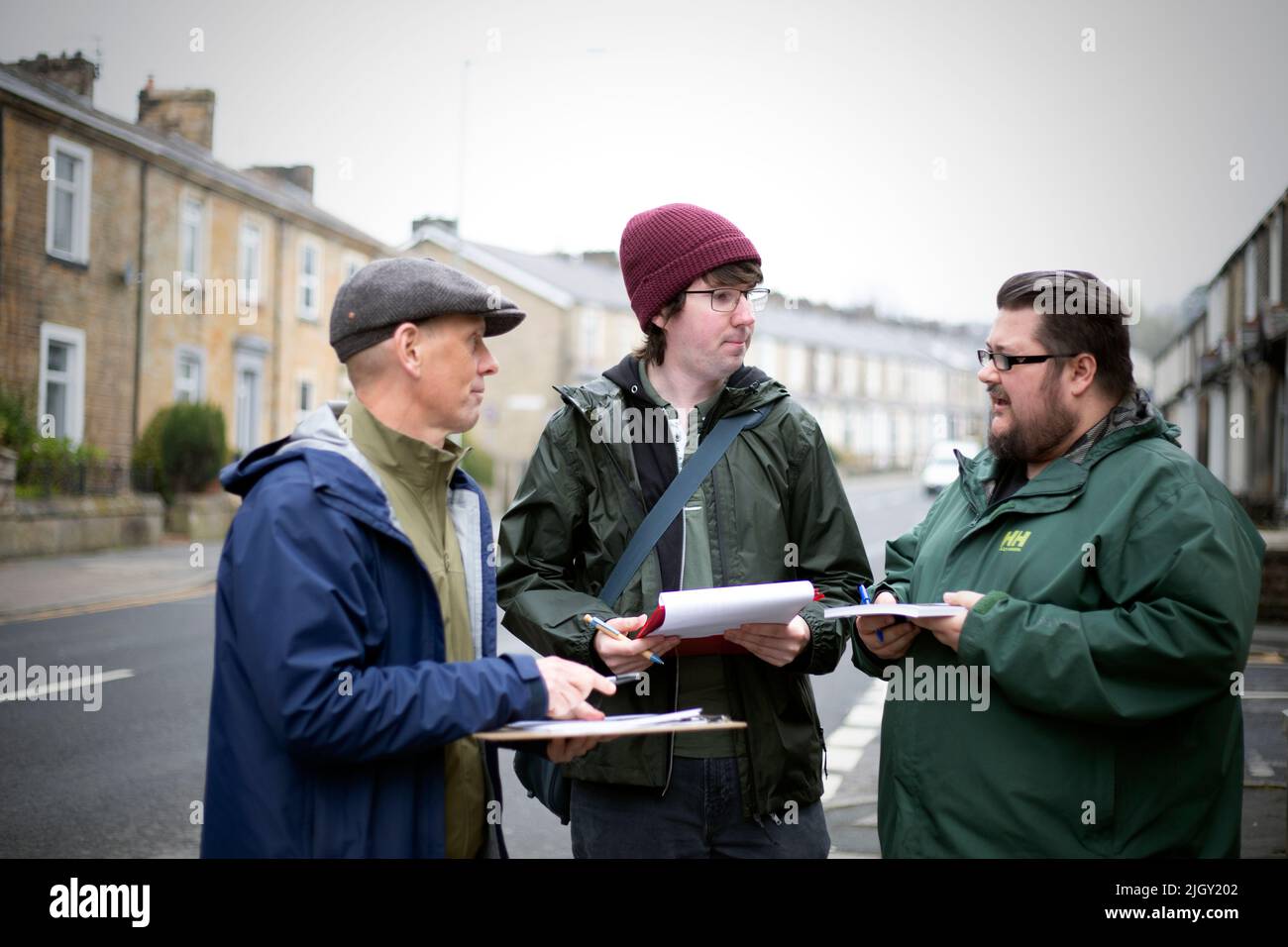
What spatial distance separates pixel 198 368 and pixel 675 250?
25838mm

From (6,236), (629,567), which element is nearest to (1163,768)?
(629,567)

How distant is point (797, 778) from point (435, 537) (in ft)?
3.83

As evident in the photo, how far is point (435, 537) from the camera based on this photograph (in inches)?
99.3

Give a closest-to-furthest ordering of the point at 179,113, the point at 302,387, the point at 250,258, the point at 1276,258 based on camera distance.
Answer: the point at 1276,258 → the point at 250,258 → the point at 179,113 → the point at 302,387

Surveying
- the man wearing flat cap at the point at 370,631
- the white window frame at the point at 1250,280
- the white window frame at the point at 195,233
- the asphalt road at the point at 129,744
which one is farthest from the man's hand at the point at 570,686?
the white window frame at the point at 1250,280

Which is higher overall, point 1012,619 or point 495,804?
point 1012,619

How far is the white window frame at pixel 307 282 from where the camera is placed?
30.2m

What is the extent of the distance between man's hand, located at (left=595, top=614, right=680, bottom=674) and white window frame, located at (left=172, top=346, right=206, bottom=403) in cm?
2484

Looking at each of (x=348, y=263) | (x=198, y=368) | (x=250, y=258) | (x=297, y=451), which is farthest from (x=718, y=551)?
(x=348, y=263)

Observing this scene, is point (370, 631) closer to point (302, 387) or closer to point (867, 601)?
point (867, 601)

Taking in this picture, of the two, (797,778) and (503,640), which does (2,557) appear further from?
(797,778)

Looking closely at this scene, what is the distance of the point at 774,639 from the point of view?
2.82 metres

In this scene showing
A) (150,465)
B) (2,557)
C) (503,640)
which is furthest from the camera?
(150,465)
